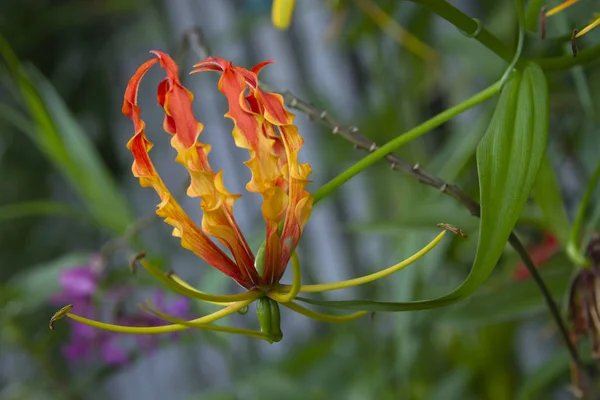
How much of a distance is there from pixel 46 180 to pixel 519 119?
2063mm

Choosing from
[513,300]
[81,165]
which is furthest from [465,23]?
[81,165]

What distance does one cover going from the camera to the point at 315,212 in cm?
184

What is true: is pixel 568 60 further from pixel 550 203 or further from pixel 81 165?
pixel 81 165

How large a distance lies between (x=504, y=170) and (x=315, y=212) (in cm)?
142

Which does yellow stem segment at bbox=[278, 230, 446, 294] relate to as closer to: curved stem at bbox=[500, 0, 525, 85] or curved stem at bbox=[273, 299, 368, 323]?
curved stem at bbox=[273, 299, 368, 323]

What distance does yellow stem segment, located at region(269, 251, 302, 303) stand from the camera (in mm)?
375

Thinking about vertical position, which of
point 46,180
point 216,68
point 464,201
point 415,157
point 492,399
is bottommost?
point 492,399

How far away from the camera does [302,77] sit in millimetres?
1786

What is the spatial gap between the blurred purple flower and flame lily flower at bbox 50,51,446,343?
0.59m

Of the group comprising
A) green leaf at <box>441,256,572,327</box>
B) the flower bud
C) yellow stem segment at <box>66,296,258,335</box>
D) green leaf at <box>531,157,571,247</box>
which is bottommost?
green leaf at <box>441,256,572,327</box>

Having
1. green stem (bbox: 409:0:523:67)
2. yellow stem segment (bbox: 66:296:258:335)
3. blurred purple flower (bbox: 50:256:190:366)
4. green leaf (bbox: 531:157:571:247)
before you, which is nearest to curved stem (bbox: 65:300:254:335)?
yellow stem segment (bbox: 66:296:258:335)

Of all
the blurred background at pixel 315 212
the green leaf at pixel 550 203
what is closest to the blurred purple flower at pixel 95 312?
the blurred background at pixel 315 212

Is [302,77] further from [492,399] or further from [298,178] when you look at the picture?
[298,178]

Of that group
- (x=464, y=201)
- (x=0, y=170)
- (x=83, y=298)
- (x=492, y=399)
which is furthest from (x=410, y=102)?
(x=0, y=170)
